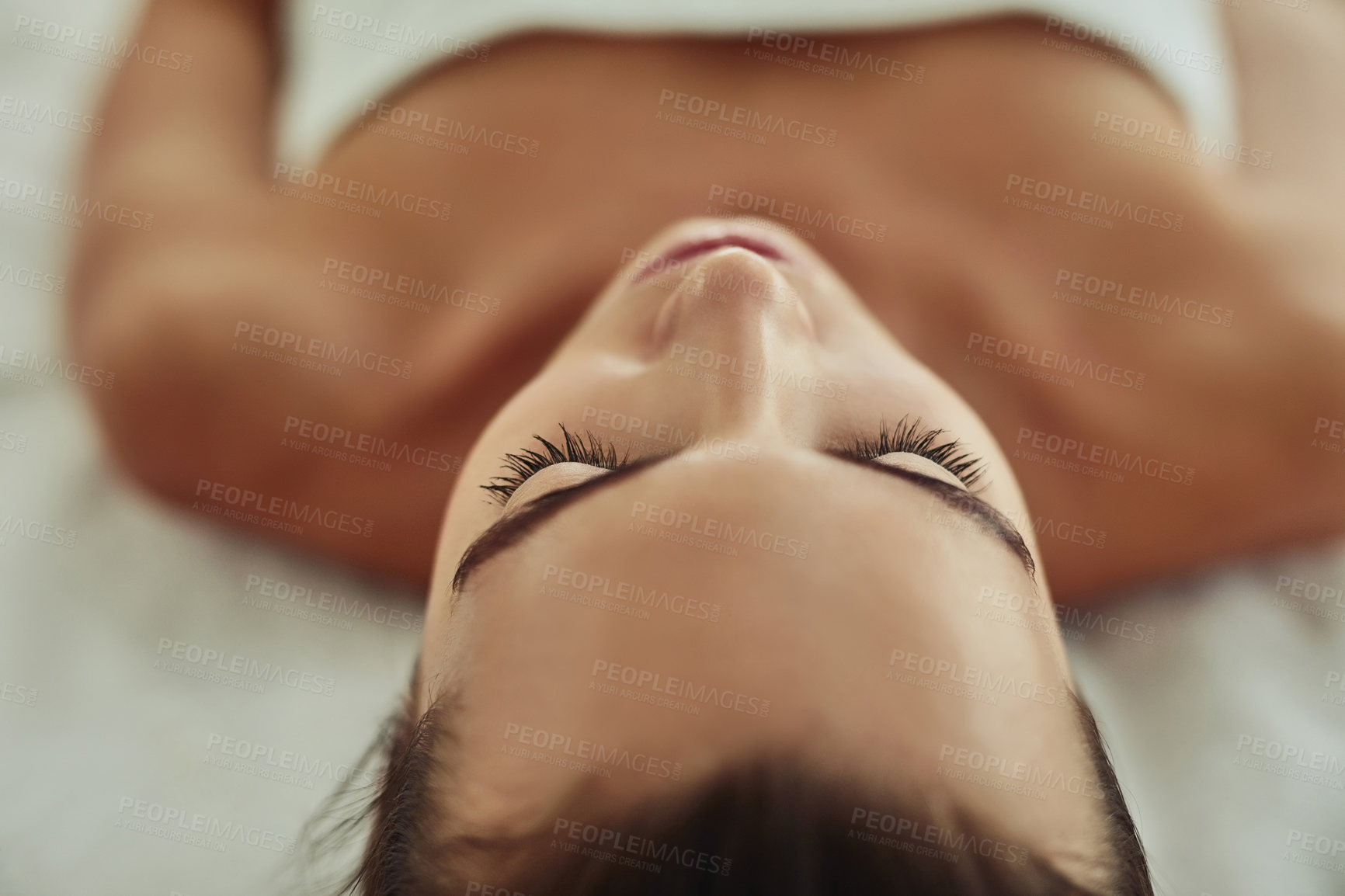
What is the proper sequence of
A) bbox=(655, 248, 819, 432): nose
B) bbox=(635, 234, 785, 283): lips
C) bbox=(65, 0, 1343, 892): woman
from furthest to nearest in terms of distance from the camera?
bbox=(65, 0, 1343, 892): woman
bbox=(635, 234, 785, 283): lips
bbox=(655, 248, 819, 432): nose

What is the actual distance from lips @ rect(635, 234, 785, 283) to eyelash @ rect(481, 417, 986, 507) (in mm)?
195

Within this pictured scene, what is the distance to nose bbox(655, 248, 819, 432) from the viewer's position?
1.76 ft

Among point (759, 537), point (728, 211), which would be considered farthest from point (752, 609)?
point (728, 211)

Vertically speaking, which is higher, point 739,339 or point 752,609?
point 739,339

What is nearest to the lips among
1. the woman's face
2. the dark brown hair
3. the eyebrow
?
the woman's face

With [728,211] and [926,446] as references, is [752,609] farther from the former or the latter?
[728,211]

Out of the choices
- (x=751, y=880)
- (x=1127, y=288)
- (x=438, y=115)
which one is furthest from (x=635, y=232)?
(x=751, y=880)

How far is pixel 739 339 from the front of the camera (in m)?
0.57

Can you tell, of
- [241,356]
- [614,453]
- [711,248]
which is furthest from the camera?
[241,356]

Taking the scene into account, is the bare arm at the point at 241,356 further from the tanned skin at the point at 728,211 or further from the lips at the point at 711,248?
the lips at the point at 711,248

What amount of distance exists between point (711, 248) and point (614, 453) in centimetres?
23

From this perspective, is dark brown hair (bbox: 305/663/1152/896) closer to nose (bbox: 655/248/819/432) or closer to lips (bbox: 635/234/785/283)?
nose (bbox: 655/248/819/432)

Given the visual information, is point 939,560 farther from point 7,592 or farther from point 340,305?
point 7,592

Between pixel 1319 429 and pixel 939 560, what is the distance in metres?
0.60
